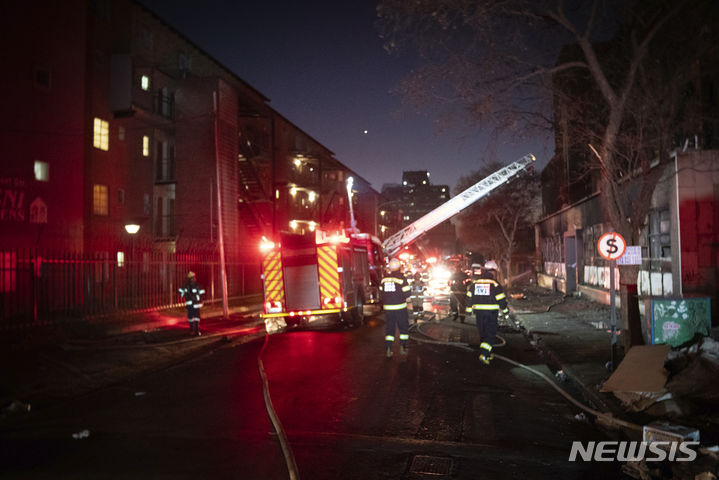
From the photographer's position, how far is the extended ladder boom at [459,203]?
76.3ft

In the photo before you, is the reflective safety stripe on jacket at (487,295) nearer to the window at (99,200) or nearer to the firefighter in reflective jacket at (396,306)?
the firefighter in reflective jacket at (396,306)

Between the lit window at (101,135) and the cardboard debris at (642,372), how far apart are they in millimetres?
21978

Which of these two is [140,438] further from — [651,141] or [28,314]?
[651,141]

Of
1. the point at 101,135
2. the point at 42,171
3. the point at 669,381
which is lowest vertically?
the point at 669,381

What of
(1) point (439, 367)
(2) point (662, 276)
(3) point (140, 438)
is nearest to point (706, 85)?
(2) point (662, 276)

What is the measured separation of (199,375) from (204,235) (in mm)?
17306

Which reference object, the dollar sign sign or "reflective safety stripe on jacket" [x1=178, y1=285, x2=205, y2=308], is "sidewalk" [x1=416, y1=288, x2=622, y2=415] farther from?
"reflective safety stripe on jacket" [x1=178, y1=285, x2=205, y2=308]

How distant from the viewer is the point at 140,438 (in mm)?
5555

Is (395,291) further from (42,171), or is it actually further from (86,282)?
(42,171)

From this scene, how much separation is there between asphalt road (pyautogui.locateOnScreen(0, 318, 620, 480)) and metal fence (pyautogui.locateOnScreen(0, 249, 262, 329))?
4300 millimetres

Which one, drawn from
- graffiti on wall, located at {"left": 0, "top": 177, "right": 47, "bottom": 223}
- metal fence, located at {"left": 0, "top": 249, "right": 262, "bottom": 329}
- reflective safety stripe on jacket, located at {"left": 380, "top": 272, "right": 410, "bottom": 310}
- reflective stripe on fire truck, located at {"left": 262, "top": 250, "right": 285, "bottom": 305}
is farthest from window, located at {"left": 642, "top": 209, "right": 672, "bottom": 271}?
graffiti on wall, located at {"left": 0, "top": 177, "right": 47, "bottom": 223}

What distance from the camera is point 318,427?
5.83 meters

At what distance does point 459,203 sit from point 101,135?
1602 centimetres

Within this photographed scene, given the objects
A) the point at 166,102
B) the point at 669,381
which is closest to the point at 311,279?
the point at 669,381
